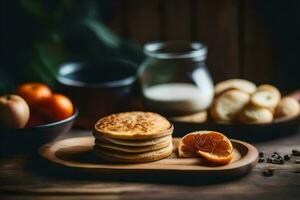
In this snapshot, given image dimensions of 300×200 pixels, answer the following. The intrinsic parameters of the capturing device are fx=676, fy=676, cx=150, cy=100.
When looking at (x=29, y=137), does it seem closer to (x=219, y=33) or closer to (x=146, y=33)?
(x=146, y=33)

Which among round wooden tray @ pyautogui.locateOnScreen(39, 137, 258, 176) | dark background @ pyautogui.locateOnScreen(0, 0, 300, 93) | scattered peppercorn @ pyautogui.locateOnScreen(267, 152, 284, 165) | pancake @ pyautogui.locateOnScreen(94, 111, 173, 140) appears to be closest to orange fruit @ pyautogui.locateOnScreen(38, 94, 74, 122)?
round wooden tray @ pyautogui.locateOnScreen(39, 137, 258, 176)

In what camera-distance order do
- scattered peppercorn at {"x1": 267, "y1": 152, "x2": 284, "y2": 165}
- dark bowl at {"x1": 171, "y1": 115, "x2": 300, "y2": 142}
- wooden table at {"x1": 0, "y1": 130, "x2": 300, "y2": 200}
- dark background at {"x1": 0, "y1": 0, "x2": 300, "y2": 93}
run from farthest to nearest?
1. dark background at {"x1": 0, "y1": 0, "x2": 300, "y2": 93}
2. dark bowl at {"x1": 171, "y1": 115, "x2": 300, "y2": 142}
3. scattered peppercorn at {"x1": 267, "y1": 152, "x2": 284, "y2": 165}
4. wooden table at {"x1": 0, "y1": 130, "x2": 300, "y2": 200}

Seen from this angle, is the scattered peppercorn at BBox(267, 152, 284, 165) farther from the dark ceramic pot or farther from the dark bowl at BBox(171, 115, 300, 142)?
the dark ceramic pot

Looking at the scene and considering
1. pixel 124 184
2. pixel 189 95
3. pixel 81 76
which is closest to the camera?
pixel 124 184

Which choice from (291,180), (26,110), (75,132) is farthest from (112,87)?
(291,180)

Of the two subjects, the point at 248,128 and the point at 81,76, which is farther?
the point at 81,76

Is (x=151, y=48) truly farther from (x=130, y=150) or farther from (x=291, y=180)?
(x=291, y=180)
